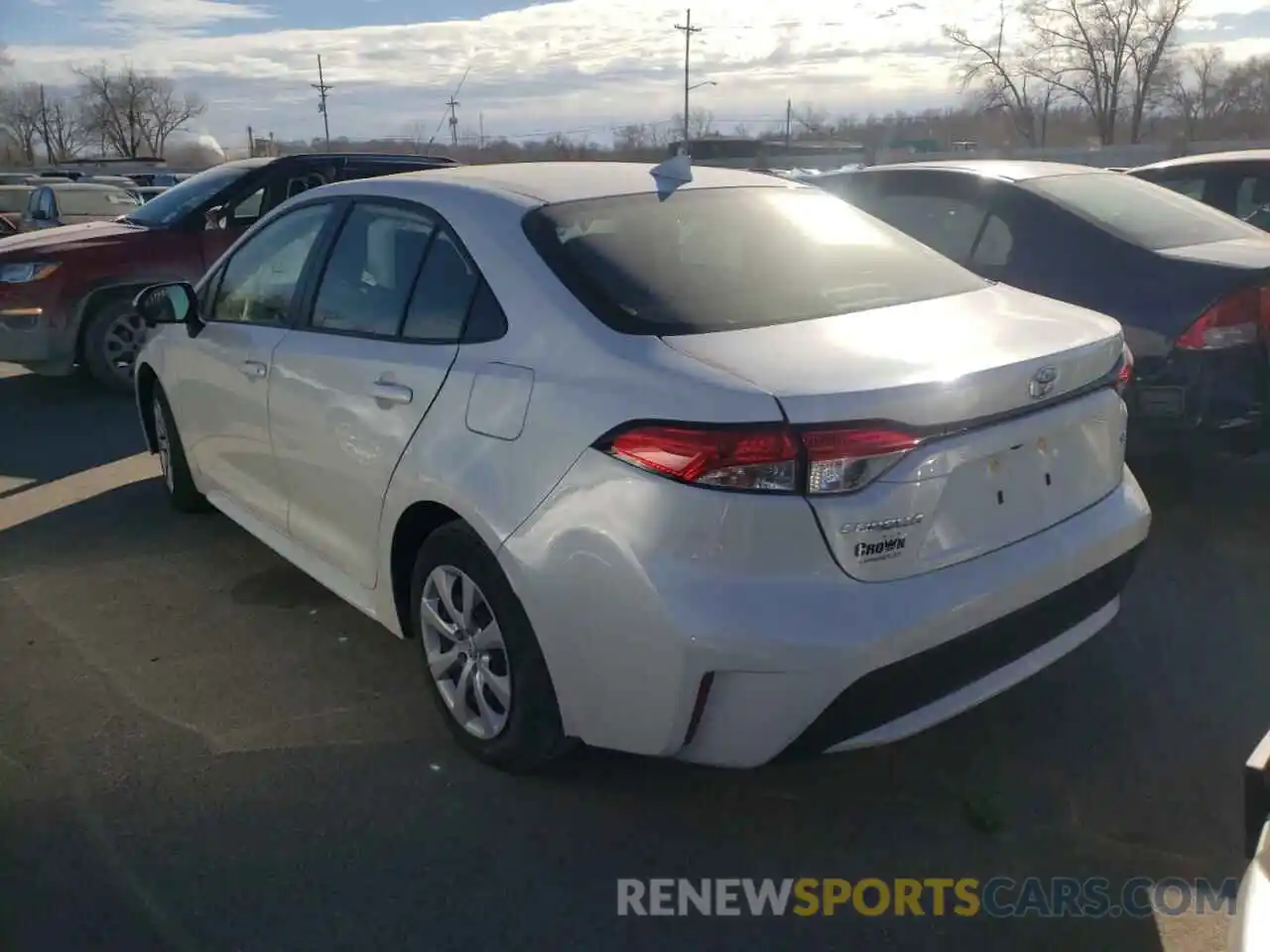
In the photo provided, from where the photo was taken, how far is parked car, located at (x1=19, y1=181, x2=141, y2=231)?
1566 centimetres

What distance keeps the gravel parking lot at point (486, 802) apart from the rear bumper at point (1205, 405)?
65 cm

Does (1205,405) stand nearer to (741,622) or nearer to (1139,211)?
(1139,211)

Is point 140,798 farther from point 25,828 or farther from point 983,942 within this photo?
point 983,942

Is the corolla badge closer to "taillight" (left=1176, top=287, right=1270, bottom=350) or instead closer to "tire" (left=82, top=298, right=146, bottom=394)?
"taillight" (left=1176, top=287, right=1270, bottom=350)

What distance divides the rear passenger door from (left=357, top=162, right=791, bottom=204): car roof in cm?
21

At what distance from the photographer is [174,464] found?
204 inches

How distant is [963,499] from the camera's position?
251 centimetres

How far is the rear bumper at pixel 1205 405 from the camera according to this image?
445cm

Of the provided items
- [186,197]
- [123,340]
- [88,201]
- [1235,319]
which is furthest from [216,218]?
[88,201]

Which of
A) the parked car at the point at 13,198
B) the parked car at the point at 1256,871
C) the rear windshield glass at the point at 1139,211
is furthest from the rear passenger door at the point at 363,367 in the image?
the parked car at the point at 13,198

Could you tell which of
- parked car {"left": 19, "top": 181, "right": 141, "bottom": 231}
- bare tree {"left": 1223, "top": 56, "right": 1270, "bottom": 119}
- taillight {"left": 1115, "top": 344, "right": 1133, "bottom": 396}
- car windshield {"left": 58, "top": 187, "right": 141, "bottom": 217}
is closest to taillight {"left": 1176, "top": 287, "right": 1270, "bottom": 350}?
taillight {"left": 1115, "top": 344, "right": 1133, "bottom": 396}

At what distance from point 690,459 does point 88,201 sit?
16751 millimetres

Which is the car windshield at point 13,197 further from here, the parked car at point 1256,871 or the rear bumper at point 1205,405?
the parked car at point 1256,871

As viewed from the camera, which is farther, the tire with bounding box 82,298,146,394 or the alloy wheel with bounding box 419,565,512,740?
the tire with bounding box 82,298,146,394
